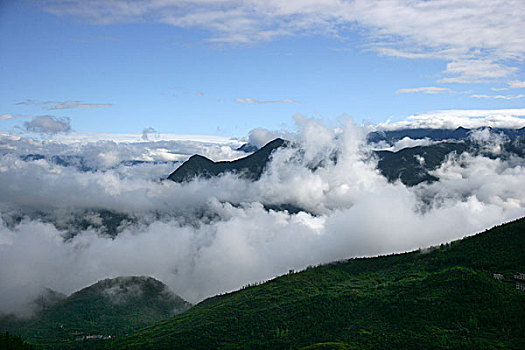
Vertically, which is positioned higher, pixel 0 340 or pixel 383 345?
pixel 0 340

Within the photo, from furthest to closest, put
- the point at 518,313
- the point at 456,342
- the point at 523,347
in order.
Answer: the point at 518,313, the point at 456,342, the point at 523,347

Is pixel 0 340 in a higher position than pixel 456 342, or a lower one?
higher

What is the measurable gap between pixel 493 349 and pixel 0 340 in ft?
755

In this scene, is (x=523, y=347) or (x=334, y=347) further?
(x=334, y=347)

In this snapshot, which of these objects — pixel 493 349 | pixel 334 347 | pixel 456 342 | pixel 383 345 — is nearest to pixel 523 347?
pixel 493 349

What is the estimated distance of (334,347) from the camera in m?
191

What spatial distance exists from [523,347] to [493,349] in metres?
12.5

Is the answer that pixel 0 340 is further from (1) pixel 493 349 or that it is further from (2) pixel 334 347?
(1) pixel 493 349

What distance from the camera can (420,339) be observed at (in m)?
194

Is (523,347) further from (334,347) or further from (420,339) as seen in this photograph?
(334,347)

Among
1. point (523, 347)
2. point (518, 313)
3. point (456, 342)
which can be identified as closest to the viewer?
point (523, 347)

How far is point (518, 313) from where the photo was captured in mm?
198125

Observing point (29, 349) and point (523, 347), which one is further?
point (29, 349)

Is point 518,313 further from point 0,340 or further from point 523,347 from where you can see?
point 0,340
